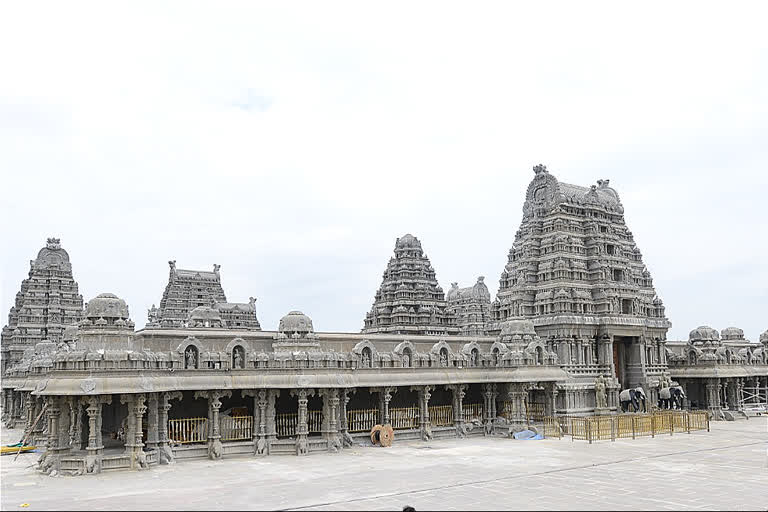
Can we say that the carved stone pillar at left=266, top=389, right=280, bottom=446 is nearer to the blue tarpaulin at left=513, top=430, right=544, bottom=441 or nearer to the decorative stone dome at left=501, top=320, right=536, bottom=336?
the blue tarpaulin at left=513, top=430, right=544, bottom=441

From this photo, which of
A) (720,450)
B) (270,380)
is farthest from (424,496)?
(720,450)

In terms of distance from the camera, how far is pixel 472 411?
44.6 m

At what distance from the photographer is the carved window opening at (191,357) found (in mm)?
33844

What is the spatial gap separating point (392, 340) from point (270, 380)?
36.2 feet

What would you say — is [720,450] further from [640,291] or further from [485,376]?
[640,291]

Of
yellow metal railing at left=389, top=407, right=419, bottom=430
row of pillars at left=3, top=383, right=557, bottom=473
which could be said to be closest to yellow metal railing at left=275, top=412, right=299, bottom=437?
row of pillars at left=3, top=383, right=557, bottom=473

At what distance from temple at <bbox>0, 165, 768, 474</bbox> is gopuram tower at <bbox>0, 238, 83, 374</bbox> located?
0.28m

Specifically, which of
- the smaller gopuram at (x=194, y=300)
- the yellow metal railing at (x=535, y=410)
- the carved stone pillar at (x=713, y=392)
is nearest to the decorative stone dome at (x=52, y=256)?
the smaller gopuram at (x=194, y=300)

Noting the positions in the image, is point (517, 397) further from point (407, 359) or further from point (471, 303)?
point (471, 303)

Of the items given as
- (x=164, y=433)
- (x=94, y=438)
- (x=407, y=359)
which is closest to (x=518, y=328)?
(x=407, y=359)

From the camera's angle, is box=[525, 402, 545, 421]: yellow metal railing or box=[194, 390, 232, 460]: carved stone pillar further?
box=[525, 402, 545, 421]: yellow metal railing

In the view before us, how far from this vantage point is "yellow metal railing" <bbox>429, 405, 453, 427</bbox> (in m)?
42.9

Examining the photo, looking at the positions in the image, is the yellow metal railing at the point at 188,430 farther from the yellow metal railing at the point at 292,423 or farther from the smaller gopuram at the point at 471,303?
the smaller gopuram at the point at 471,303

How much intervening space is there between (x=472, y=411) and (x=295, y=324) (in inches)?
545
